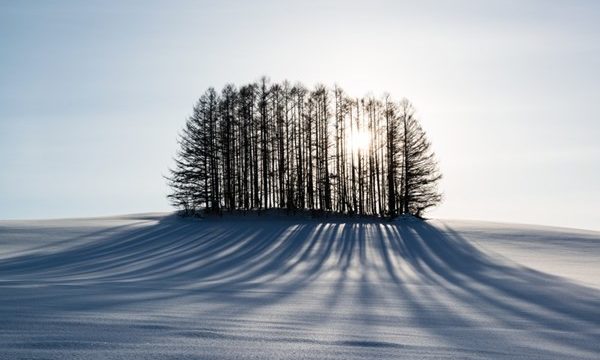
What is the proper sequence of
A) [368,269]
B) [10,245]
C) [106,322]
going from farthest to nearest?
[10,245], [368,269], [106,322]

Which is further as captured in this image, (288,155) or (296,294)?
(288,155)

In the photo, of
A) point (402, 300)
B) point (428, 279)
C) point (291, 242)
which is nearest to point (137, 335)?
point (402, 300)

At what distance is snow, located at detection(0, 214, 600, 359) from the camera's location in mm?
6930

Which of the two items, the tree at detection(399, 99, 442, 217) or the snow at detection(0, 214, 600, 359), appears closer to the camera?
the snow at detection(0, 214, 600, 359)

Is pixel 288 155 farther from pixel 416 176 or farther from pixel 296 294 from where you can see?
pixel 296 294

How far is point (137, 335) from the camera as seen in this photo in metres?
6.93

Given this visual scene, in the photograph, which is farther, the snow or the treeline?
the treeline

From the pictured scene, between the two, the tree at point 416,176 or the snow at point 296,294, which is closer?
the snow at point 296,294

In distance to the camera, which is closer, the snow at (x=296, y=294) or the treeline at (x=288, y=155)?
the snow at (x=296, y=294)

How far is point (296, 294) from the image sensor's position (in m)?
14.1

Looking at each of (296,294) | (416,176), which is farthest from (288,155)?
(296,294)

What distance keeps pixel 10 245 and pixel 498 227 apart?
99.9 ft

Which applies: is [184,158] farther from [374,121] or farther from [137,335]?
[137,335]

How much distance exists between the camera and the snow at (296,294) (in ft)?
22.7
